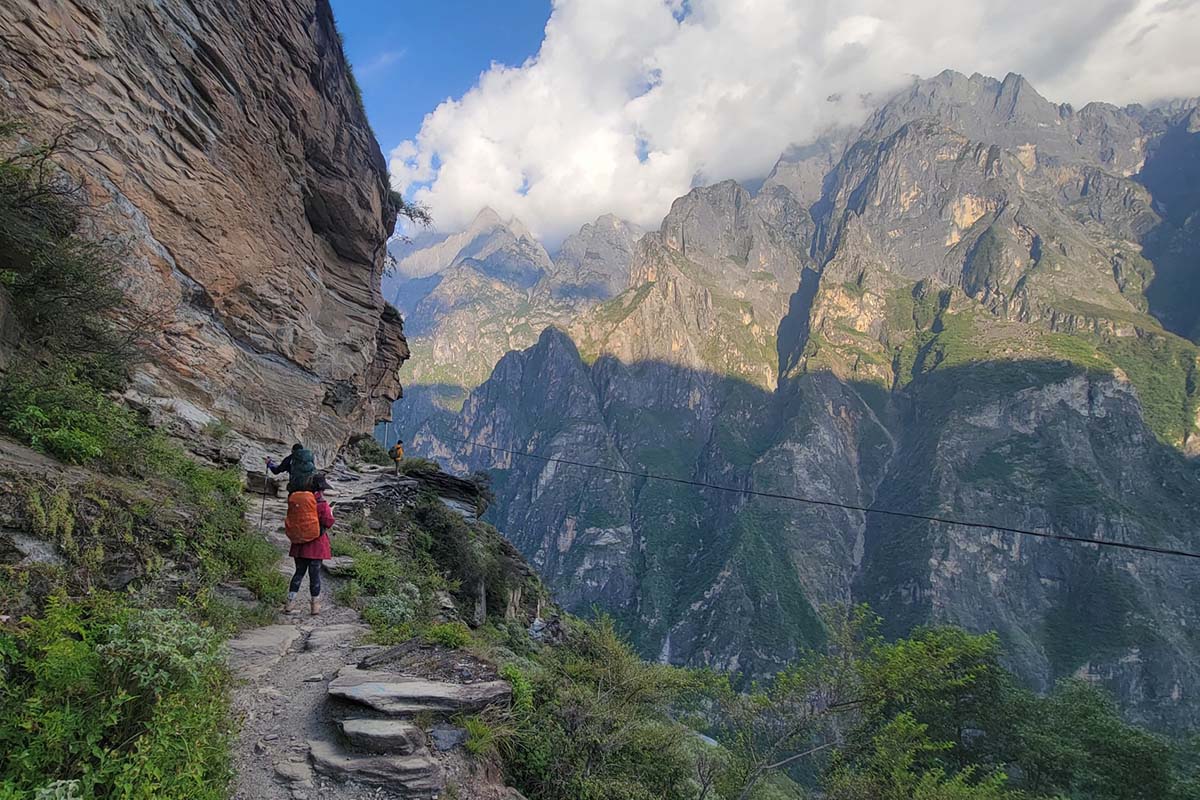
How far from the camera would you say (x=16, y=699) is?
2939mm

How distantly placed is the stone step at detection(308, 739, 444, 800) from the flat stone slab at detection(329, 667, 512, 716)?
49cm

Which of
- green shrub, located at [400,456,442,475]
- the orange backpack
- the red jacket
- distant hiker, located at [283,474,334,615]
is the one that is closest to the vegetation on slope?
distant hiker, located at [283,474,334,615]

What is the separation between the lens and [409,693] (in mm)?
5418

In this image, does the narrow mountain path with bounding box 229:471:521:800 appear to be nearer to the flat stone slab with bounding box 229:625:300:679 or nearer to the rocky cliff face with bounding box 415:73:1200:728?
the flat stone slab with bounding box 229:625:300:679

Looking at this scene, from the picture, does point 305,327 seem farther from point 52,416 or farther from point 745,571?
point 745,571

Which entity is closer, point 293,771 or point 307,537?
point 293,771

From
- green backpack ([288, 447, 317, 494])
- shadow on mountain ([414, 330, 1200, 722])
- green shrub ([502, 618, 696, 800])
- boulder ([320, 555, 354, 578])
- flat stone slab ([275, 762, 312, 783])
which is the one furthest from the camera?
shadow on mountain ([414, 330, 1200, 722])

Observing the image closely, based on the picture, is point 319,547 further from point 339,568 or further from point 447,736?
point 447,736

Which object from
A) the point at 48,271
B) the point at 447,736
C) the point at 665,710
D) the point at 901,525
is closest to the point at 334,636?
the point at 447,736

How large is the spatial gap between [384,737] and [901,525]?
167 meters

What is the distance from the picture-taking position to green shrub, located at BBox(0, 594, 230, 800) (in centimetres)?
283

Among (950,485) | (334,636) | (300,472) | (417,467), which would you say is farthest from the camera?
(950,485)

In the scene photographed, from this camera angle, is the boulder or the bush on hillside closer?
the bush on hillside

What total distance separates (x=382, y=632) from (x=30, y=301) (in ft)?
20.7
